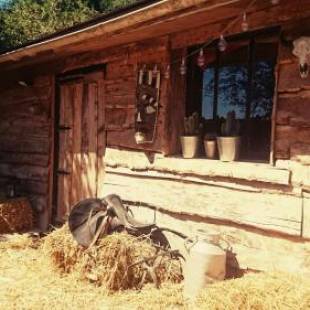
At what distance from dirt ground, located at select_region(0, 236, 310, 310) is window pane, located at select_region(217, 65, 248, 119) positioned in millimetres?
1957

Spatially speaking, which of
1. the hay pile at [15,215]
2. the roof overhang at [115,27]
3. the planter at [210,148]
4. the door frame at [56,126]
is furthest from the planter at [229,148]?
the hay pile at [15,215]

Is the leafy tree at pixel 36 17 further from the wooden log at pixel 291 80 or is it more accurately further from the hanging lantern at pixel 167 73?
the wooden log at pixel 291 80

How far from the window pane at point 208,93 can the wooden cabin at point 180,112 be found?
2cm

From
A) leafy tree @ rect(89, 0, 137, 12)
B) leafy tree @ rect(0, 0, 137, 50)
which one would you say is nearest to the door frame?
leafy tree @ rect(0, 0, 137, 50)

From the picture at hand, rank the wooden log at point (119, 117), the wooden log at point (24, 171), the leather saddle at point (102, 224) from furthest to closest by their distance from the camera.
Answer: the wooden log at point (24, 171) < the wooden log at point (119, 117) < the leather saddle at point (102, 224)

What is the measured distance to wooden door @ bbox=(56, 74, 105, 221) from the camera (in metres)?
6.54

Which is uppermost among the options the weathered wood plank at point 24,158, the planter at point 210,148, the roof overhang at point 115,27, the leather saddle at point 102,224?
the roof overhang at point 115,27

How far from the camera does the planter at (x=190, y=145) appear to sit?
5043 mm

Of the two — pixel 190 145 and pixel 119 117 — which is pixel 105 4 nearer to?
pixel 119 117

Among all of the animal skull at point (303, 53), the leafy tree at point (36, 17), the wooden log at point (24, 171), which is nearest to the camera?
the animal skull at point (303, 53)

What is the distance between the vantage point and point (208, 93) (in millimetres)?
5184

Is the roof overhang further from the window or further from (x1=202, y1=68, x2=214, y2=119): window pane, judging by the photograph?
(x1=202, y1=68, x2=214, y2=119): window pane

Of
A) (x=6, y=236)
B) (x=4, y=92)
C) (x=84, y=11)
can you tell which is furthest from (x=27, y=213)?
(x=84, y=11)

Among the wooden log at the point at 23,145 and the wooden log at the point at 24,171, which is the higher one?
the wooden log at the point at 23,145
